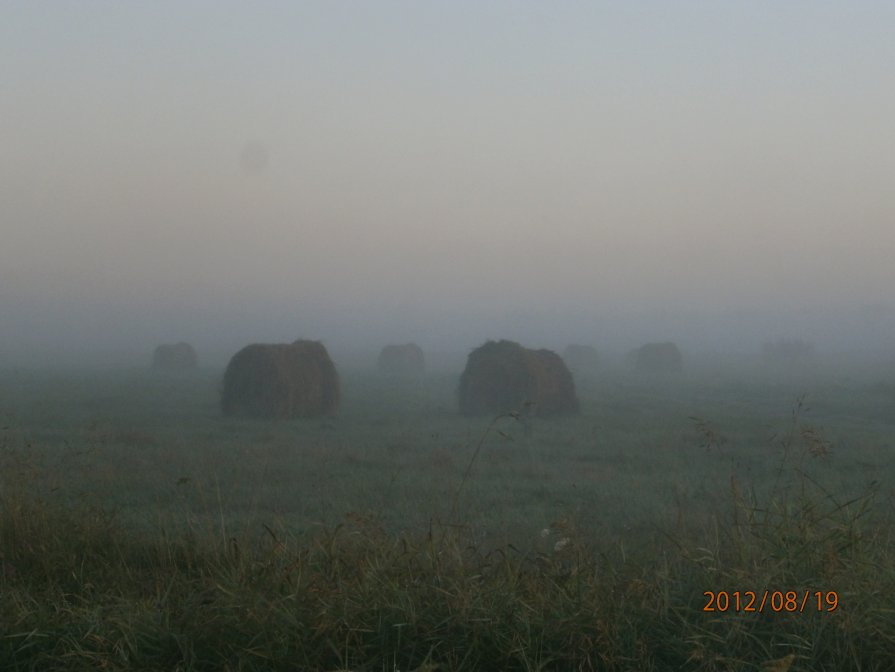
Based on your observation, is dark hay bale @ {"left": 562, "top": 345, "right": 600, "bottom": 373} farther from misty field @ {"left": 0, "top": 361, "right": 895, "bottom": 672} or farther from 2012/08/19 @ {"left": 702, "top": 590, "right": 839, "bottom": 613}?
2012/08/19 @ {"left": 702, "top": 590, "right": 839, "bottom": 613}

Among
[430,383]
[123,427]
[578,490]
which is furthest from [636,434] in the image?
[430,383]

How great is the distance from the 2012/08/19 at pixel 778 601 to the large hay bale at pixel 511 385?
1586cm

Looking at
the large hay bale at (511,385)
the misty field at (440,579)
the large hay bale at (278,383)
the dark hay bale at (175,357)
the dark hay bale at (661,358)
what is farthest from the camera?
the dark hay bale at (661,358)

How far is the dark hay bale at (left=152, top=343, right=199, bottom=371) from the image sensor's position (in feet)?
152

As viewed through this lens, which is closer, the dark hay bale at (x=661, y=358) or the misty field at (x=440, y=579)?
the misty field at (x=440, y=579)

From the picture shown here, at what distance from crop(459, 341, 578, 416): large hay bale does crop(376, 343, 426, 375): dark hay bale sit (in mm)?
26663

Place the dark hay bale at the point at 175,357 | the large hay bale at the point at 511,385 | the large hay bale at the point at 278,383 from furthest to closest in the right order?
the dark hay bale at the point at 175,357 < the large hay bale at the point at 511,385 < the large hay bale at the point at 278,383

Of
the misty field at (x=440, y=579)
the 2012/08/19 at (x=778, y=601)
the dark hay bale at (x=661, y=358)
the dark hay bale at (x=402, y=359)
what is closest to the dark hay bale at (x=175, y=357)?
the dark hay bale at (x=402, y=359)

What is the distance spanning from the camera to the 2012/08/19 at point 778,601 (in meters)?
3.36

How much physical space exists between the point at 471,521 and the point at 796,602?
156 inches

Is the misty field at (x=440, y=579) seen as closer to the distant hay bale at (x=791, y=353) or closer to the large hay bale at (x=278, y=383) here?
the large hay bale at (x=278, y=383)

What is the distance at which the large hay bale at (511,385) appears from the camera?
1962 centimetres

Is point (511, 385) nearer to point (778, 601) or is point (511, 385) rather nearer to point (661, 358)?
point (778, 601)

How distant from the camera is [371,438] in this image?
13.9 m
